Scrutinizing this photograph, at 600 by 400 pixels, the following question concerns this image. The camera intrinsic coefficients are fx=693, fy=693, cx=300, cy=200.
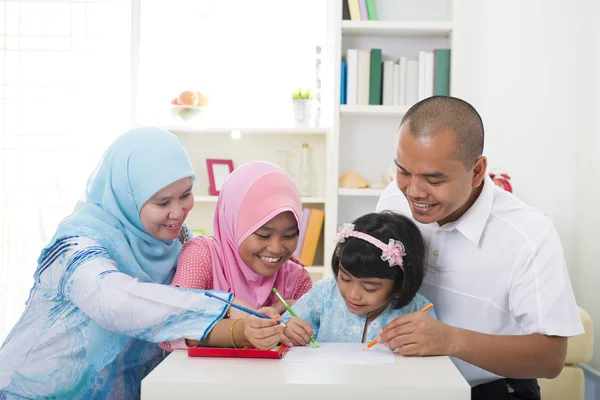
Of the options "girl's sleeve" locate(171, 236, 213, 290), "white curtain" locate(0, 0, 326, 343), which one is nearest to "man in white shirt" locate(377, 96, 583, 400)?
"girl's sleeve" locate(171, 236, 213, 290)

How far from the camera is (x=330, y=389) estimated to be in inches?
47.4

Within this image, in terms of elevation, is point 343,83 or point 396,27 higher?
point 396,27

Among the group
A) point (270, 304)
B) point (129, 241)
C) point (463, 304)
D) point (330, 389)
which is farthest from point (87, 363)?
point (463, 304)

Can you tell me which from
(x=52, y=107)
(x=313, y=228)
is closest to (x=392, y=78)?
(x=313, y=228)

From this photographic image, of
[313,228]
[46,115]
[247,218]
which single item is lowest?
[313,228]

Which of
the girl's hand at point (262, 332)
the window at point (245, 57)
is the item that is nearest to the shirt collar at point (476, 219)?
the girl's hand at point (262, 332)

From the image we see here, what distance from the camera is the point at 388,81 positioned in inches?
169

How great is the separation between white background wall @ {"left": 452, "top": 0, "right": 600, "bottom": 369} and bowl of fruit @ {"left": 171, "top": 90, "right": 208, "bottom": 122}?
65.0 inches

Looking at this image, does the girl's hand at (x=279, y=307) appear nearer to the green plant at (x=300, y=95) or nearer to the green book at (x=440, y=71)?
the green book at (x=440, y=71)

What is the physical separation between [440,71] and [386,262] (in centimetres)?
273

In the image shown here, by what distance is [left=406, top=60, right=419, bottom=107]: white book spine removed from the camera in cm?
427

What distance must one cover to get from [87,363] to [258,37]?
11.8 feet

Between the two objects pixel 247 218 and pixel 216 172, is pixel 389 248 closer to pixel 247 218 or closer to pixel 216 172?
pixel 247 218

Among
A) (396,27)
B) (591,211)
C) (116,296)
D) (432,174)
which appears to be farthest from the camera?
(396,27)
